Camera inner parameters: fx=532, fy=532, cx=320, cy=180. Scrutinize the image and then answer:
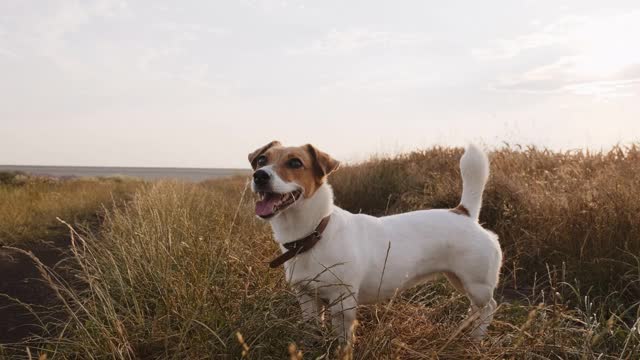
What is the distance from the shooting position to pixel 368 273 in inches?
137

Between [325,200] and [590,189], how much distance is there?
390cm

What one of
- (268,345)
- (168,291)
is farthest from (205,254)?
(268,345)

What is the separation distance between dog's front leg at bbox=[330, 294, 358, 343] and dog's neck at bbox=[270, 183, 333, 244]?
472 mm

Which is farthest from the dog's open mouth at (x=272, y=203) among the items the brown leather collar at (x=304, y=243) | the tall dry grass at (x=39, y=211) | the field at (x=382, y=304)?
the tall dry grass at (x=39, y=211)

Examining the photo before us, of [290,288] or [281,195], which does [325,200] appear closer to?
[281,195]

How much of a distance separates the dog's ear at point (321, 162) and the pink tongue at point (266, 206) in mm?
386

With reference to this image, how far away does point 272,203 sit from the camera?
3.23 metres

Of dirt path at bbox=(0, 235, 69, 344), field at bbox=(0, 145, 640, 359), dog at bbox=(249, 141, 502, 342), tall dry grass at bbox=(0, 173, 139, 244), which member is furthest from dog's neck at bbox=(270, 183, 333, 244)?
tall dry grass at bbox=(0, 173, 139, 244)

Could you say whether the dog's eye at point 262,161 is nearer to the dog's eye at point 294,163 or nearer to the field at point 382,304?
the dog's eye at point 294,163

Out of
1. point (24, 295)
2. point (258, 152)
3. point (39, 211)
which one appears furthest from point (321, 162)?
point (39, 211)

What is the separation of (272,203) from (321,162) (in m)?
0.48

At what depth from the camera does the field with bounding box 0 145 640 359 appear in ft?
9.38

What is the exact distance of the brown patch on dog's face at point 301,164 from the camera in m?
3.29

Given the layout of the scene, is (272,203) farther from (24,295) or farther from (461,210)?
(24,295)
